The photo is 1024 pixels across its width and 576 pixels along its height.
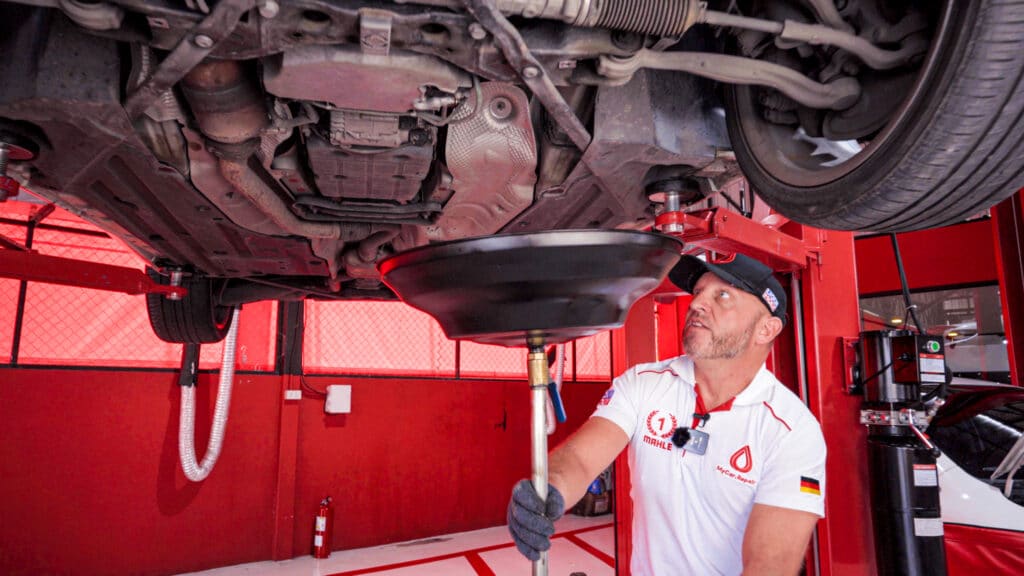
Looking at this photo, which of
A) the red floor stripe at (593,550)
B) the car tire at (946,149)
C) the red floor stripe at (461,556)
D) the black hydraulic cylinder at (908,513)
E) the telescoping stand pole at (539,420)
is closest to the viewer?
the telescoping stand pole at (539,420)

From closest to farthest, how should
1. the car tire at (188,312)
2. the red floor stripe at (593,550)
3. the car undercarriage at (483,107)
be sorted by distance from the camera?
the car undercarriage at (483,107) < the car tire at (188,312) < the red floor stripe at (593,550)

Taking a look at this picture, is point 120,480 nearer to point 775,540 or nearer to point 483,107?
point 483,107

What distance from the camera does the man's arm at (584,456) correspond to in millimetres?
1349

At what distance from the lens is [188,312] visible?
8.75ft

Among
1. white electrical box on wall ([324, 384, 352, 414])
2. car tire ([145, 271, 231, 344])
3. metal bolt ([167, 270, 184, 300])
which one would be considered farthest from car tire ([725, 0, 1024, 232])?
white electrical box on wall ([324, 384, 352, 414])

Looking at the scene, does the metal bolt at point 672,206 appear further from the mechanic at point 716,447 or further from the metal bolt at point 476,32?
the metal bolt at point 476,32

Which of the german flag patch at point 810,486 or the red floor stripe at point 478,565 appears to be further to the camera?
the red floor stripe at point 478,565

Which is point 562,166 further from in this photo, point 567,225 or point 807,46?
point 807,46

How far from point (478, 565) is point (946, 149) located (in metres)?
3.88

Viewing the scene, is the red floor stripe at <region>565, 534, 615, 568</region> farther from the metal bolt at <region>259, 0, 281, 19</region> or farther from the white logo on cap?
the metal bolt at <region>259, 0, 281, 19</region>

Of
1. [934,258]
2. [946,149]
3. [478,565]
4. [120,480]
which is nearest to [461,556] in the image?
[478,565]

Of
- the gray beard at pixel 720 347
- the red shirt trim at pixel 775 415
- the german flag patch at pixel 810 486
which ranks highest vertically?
the gray beard at pixel 720 347

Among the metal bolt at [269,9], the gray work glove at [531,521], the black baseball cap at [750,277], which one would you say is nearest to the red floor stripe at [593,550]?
the black baseball cap at [750,277]

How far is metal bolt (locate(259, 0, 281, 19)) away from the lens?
91 cm
